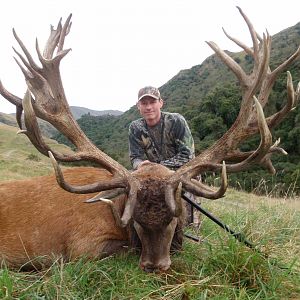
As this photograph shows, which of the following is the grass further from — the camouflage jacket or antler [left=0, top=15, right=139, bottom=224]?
the camouflage jacket

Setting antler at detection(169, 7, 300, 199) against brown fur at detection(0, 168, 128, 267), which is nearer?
antler at detection(169, 7, 300, 199)

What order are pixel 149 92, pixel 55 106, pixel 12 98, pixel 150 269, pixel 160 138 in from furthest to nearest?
pixel 160 138 → pixel 149 92 → pixel 55 106 → pixel 12 98 → pixel 150 269

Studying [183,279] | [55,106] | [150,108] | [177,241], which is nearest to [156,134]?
[150,108]

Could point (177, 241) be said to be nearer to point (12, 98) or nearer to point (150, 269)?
point (150, 269)

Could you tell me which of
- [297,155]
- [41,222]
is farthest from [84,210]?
[297,155]

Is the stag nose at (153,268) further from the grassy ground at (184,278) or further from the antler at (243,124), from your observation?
the antler at (243,124)

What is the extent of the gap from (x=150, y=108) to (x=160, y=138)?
0.49m

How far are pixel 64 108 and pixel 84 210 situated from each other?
109 centimetres

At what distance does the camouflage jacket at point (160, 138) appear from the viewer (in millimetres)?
6637

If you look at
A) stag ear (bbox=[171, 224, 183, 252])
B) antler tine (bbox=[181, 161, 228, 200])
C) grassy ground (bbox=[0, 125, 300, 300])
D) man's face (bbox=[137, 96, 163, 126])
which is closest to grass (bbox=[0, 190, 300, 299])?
grassy ground (bbox=[0, 125, 300, 300])

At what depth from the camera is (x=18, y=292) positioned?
12.1ft

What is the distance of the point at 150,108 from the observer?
21.5ft

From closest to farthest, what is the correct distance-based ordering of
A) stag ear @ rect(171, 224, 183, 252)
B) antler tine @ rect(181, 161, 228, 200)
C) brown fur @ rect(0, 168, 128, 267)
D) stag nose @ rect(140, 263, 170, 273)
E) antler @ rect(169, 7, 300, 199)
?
stag nose @ rect(140, 263, 170, 273) → antler tine @ rect(181, 161, 228, 200) → antler @ rect(169, 7, 300, 199) → stag ear @ rect(171, 224, 183, 252) → brown fur @ rect(0, 168, 128, 267)

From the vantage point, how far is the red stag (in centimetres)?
413
